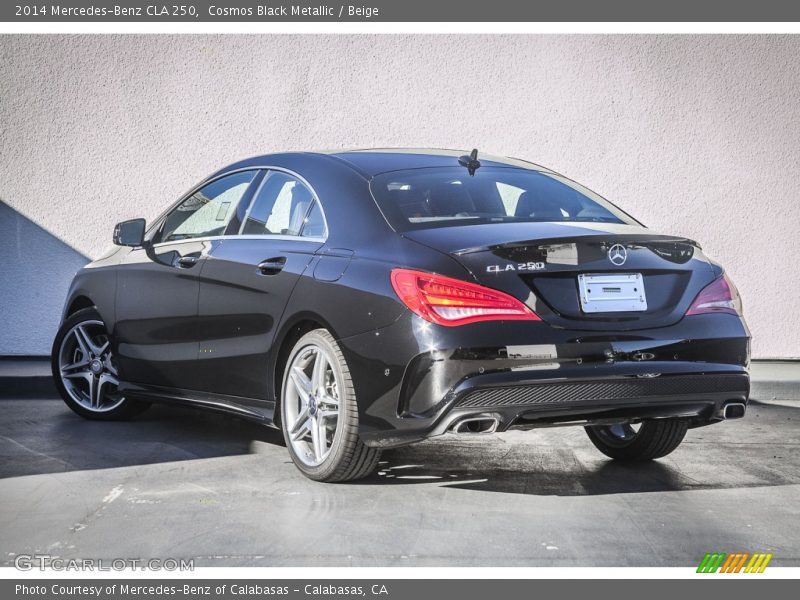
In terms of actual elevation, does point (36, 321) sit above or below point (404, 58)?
below

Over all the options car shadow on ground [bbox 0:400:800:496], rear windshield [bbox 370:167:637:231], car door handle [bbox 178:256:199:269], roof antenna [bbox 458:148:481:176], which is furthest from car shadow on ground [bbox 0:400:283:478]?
roof antenna [bbox 458:148:481:176]

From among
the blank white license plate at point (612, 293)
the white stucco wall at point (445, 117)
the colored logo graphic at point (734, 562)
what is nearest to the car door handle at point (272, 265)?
the blank white license plate at point (612, 293)

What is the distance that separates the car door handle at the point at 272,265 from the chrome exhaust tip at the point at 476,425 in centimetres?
140

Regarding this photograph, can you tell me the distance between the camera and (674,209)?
1045 cm

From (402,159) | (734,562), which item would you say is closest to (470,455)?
(402,159)

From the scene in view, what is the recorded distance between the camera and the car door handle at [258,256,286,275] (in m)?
5.67

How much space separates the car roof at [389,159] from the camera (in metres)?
5.75

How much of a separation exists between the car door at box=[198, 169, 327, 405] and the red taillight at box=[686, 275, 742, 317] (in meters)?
1.73

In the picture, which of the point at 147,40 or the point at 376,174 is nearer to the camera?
the point at 376,174

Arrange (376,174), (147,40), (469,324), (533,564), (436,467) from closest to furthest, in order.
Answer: (533,564) → (469,324) → (376,174) → (436,467) → (147,40)

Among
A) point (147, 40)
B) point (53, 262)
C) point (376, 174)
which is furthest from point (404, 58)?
point (376, 174)

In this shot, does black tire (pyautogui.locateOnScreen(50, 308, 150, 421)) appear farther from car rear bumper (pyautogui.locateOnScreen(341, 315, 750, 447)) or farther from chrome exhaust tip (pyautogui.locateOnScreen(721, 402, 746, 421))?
chrome exhaust tip (pyautogui.locateOnScreen(721, 402, 746, 421))

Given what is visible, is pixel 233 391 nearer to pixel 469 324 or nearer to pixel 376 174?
pixel 376 174

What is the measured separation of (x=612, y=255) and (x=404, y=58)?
5787 millimetres
